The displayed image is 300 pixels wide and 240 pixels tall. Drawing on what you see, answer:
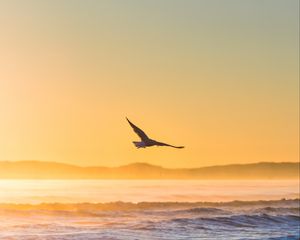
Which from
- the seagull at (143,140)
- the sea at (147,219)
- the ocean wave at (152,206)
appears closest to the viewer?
the seagull at (143,140)

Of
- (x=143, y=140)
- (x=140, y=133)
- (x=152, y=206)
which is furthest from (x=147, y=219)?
(x=140, y=133)

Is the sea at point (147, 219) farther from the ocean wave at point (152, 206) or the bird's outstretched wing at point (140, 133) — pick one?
the bird's outstretched wing at point (140, 133)

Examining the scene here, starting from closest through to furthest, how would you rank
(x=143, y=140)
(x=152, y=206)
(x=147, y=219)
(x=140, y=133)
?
(x=140, y=133) < (x=143, y=140) < (x=147, y=219) < (x=152, y=206)

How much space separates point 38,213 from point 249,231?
16034 millimetres

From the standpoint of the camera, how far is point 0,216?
166 feet

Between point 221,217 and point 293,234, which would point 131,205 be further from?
point 293,234

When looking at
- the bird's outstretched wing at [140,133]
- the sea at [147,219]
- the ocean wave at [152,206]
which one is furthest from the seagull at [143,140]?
the ocean wave at [152,206]

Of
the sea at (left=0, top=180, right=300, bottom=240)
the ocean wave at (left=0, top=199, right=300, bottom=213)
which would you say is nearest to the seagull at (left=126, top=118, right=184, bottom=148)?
the sea at (left=0, top=180, right=300, bottom=240)

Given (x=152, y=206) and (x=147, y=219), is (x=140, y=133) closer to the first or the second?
(x=147, y=219)

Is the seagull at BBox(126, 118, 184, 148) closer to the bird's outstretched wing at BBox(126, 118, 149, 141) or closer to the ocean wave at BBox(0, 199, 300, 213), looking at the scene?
the bird's outstretched wing at BBox(126, 118, 149, 141)

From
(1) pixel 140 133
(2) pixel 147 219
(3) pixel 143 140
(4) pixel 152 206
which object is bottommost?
(2) pixel 147 219

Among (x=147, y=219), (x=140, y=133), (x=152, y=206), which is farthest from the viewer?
(x=152, y=206)

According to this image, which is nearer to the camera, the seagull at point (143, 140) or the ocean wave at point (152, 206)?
the seagull at point (143, 140)

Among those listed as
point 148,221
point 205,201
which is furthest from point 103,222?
point 205,201
